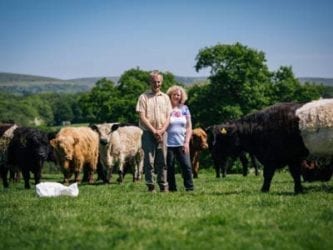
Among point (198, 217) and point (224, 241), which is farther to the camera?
point (198, 217)

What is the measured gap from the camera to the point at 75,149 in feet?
63.7

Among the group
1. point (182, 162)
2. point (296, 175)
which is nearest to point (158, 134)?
point (182, 162)

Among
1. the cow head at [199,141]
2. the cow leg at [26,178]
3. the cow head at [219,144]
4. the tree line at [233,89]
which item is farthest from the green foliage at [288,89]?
the cow leg at [26,178]

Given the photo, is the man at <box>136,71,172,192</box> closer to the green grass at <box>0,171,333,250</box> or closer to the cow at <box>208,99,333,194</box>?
the cow at <box>208,99,333,194</box>

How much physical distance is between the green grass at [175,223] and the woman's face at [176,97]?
132 inches

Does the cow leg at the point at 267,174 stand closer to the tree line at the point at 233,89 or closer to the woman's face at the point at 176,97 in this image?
the woman's face at the point at 176,97

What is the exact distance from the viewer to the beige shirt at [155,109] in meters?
13.2

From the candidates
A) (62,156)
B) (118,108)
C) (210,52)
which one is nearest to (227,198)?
(62,156)

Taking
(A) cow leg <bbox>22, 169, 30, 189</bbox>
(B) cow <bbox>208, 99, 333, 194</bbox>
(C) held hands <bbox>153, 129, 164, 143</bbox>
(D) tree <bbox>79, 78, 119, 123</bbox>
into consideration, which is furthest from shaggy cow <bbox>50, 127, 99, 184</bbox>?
(D) tree <bbox>79, 78, 119, 123</bbox>

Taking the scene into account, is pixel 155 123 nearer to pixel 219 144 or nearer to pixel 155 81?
pixel 155 81

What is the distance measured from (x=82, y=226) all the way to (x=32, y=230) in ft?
2.52

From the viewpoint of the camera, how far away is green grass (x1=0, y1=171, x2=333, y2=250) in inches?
268

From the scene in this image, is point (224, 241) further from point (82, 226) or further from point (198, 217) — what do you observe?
point (82, 226)

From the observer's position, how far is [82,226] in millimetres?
8078
